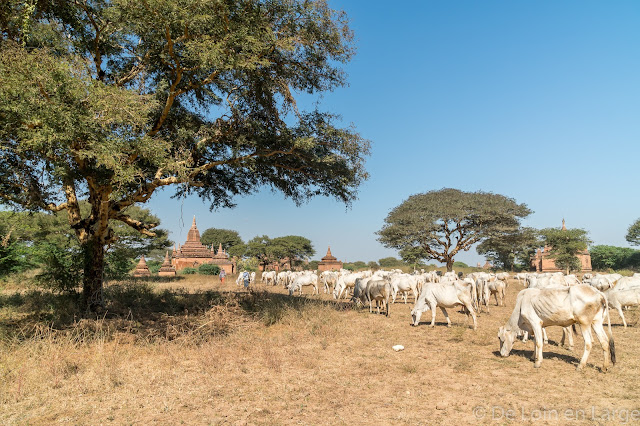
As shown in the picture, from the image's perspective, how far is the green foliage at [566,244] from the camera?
42969 mm

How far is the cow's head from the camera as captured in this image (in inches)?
296

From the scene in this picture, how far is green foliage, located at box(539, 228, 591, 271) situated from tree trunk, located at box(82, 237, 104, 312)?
44.4 metres

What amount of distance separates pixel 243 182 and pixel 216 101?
9.83ft

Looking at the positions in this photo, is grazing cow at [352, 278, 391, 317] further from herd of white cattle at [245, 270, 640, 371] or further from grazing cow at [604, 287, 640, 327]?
grazing cow at [604, 287, 640, 327]

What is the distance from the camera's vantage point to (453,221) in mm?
31438

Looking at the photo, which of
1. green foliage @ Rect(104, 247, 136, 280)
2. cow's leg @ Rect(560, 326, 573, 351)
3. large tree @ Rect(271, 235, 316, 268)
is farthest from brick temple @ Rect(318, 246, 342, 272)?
cow's leg @ Rect(560, 326, 573, 351)

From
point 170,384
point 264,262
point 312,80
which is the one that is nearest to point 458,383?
point 170,384

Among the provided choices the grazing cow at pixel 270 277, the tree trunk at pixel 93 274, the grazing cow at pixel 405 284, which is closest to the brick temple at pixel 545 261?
the grazing cow at pixel 270 277

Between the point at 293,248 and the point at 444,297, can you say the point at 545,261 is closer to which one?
the point at 293,248

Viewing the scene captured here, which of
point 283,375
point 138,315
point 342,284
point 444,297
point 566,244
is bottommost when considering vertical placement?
point 283,375

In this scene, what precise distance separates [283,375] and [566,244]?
4618 centimetres

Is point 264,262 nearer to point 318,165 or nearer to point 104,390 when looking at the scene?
point 318,165

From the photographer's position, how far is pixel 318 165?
10867mm

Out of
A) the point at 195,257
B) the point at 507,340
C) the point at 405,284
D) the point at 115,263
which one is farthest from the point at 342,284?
the point at 195,257
